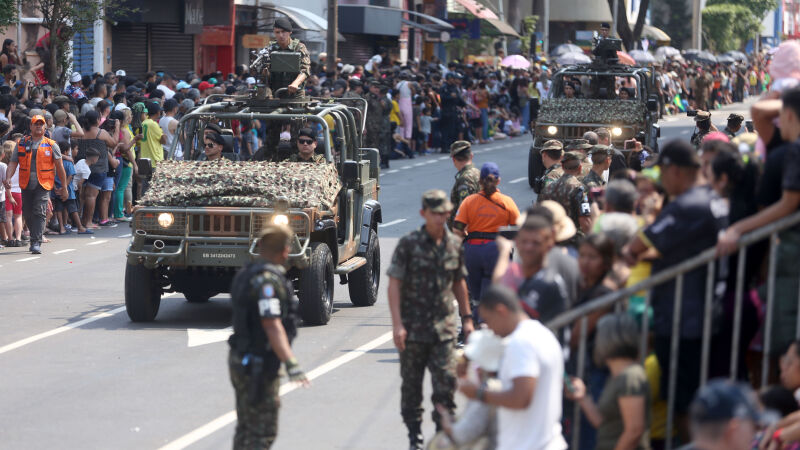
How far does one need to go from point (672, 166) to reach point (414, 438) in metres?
2.99

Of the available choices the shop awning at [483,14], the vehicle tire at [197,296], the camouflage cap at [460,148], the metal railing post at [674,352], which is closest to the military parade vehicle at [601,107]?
the vehicle tire at [197,296]

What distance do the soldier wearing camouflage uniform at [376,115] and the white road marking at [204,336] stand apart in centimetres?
1601

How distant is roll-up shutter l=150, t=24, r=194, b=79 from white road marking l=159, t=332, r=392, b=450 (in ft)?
76.4

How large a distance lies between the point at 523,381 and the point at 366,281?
8851mm

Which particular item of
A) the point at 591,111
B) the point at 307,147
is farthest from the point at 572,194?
the point at 591,111

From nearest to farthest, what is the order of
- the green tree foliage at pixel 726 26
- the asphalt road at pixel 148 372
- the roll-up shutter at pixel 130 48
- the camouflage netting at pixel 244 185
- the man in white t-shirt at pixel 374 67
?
1. the asphalt road at pixel 148 372
2. the camouflage netting at pixel 244 185
3. the roll-up shutter at pixel 130 48
4. the man in white t-shirt at pixel 374 67
5. the green tree foliage at pixel 726 26

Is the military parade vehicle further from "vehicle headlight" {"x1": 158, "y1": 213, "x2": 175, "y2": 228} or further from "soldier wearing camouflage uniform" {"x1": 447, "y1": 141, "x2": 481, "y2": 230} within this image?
"soldier wearing camouflage uniform" {"x1": 447, "y1": 141, "x2": 481, "y2": 230}

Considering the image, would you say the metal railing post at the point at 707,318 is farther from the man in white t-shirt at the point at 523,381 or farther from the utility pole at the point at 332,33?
the utility pole at the point at 332,33

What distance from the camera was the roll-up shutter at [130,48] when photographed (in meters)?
34.1

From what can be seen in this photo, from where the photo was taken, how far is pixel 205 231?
1355 cm

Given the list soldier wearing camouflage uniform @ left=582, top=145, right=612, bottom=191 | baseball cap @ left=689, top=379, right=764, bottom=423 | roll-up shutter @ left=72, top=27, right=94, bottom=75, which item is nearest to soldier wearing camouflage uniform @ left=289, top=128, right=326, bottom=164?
soldier wearing camouflage uniform @ left=582, top=145, right=612, bottom=191

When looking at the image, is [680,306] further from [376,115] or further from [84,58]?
[84,58]

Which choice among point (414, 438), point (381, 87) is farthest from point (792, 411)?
point (381, 87)

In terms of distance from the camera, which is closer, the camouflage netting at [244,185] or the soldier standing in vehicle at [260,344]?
the soldier standing in vehicle at [260,344]
